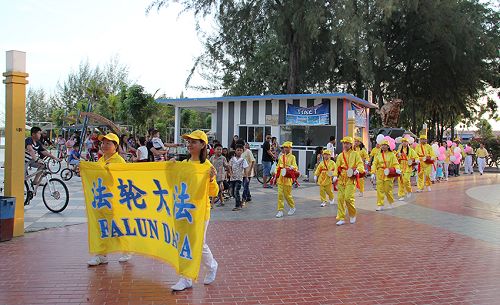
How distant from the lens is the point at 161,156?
49.5ft

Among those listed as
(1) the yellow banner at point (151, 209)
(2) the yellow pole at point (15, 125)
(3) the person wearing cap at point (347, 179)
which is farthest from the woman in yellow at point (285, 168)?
(2) the yellow pole at point (15, 125)

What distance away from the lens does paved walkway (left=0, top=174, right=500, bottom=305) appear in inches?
199

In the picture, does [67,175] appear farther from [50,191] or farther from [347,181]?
[347,181]

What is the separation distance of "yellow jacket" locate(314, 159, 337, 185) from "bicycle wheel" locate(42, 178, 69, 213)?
19.1 feet

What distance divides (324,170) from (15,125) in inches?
268

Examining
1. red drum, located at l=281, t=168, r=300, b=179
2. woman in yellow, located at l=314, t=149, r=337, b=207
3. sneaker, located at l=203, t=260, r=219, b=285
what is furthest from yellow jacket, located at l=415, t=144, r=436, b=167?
sneaker, located at l=203, t=260, r=219, b=285

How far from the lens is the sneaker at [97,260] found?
6116 mm

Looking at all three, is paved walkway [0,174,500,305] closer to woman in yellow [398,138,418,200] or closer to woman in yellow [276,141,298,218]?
woman in yellow [276,141,298,218]

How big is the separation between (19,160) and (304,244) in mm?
5041

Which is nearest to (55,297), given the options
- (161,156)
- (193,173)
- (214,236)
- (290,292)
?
(193,173)

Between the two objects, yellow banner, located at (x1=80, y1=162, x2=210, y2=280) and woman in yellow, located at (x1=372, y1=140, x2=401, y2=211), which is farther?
woman in yellow, located at (x1=372, y1=140, x2=401, y2=211)

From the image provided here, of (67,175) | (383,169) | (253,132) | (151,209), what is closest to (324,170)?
(383,169)

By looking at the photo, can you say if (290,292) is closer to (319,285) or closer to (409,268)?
(319,285)

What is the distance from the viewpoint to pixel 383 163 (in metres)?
11.6
